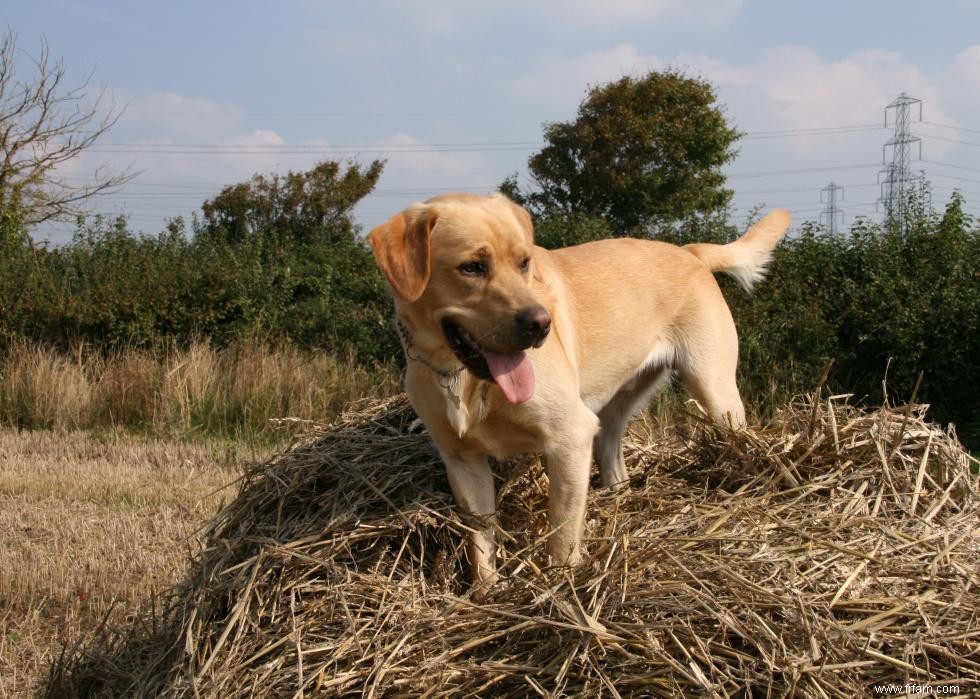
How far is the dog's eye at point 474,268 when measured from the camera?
333 cm

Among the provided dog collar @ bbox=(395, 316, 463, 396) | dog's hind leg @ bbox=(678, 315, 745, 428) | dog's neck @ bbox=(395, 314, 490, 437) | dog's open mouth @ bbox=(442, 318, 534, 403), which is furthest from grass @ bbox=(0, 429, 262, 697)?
dog's hind leg @ bbox=(678, 315, 745, 428)

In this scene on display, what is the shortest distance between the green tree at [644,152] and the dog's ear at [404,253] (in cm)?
1472

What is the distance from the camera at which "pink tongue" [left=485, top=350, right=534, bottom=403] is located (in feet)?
10.6

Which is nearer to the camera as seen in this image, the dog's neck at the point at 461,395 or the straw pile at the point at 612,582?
the straw pile at the point at 612,582

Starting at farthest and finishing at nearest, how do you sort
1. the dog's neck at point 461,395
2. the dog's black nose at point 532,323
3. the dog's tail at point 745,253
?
1. the dog's tail at point 745,253
2. the dog's neck at point 461,395
3. the dog's black nose at point 532,323

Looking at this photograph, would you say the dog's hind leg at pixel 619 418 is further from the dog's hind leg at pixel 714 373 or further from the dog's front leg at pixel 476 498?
the dog's front leg at pixel 476 498

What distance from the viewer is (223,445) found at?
8438 millimetres

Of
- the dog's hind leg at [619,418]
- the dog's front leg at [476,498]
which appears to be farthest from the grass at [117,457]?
the dog's hind leg at [619,418]

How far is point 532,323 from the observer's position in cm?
314

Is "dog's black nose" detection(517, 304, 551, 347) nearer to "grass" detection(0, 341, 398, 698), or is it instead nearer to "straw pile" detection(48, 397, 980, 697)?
"straw pile" detection(48, 397, 980, 697)

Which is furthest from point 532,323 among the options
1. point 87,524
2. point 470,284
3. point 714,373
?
point 87,524

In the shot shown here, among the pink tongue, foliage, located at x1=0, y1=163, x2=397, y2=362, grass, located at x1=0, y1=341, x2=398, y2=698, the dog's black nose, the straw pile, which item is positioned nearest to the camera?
the straw pile

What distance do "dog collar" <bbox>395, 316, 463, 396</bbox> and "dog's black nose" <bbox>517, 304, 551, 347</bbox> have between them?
37 centimetres

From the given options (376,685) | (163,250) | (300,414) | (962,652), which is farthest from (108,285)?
(962,652)
